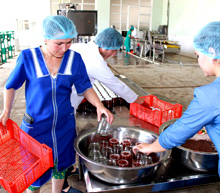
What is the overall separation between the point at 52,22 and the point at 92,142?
807 mm

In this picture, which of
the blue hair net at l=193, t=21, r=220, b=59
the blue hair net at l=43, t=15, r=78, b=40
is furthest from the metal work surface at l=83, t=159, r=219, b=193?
the blue hair net at l=43, t=15, r=78, b=40

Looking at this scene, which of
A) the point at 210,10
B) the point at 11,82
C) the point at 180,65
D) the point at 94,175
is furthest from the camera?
the point at 210,10

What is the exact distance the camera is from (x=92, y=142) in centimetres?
140

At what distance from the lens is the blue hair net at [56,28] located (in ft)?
4.31

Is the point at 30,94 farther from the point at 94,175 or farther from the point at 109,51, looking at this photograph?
the point at 109,51

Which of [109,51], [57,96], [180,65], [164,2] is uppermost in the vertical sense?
[164,2]

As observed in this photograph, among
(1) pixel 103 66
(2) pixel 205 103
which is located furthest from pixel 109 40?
(2) pixel 205 103

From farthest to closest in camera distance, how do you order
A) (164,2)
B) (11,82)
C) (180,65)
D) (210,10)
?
1. (164,2)
2. (210,10)
3. (180,65)
4. (11,82)

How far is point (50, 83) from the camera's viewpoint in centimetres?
133

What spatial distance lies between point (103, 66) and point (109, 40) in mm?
258

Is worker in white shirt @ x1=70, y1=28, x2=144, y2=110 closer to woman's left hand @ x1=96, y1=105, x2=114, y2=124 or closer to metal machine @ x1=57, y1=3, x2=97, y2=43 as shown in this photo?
woman's left hand @ x1=96, y1=105, x2=114, y2=124

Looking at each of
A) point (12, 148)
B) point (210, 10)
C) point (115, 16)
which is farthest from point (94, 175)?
point (115, 16)

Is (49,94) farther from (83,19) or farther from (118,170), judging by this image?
(83,19)

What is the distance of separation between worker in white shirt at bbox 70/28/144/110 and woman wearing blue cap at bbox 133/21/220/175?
3.11 ft
